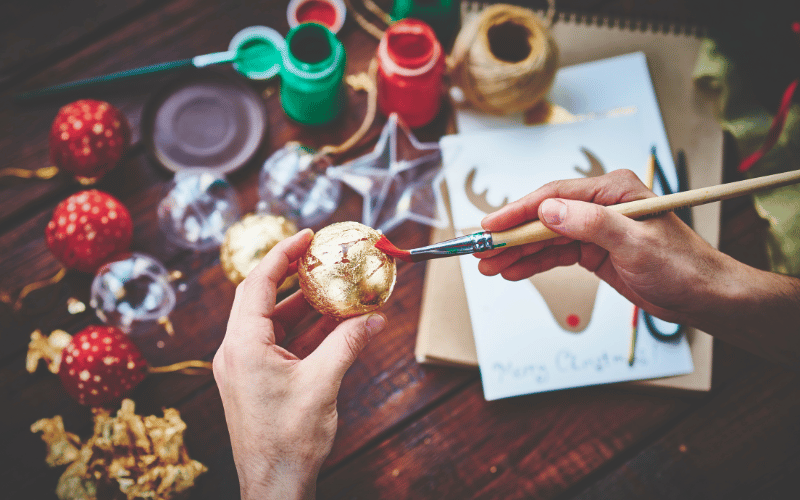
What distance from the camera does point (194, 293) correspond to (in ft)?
2.62

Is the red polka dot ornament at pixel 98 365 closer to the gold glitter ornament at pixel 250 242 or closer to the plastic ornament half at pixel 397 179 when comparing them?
the gold glitter ornament at pixel 250 242

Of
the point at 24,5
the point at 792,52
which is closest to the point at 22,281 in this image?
the point at 24,5

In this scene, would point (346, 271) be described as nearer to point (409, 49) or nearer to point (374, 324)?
point (374, 324)

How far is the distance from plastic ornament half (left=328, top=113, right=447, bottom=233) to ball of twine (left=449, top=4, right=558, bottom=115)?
0.13m

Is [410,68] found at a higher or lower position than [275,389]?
higher

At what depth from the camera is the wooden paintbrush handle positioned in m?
0.56

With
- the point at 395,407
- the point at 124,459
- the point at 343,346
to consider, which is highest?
the point at 343,346

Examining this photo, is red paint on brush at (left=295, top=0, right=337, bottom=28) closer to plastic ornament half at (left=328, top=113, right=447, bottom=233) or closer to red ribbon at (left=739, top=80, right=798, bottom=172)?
plastic ornament half at (left=328, top=113, right=447, bottom=233)

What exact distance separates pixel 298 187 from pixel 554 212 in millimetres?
425

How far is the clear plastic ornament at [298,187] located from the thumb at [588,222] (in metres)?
0.38

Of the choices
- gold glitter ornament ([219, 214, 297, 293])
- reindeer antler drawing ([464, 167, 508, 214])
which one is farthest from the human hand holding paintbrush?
gold glitter ornament ([219, 214, 297, 293])

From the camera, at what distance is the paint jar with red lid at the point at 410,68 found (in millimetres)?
754

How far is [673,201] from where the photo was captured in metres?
0.57

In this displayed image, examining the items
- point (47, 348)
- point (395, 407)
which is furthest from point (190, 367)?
point (395, 407)
